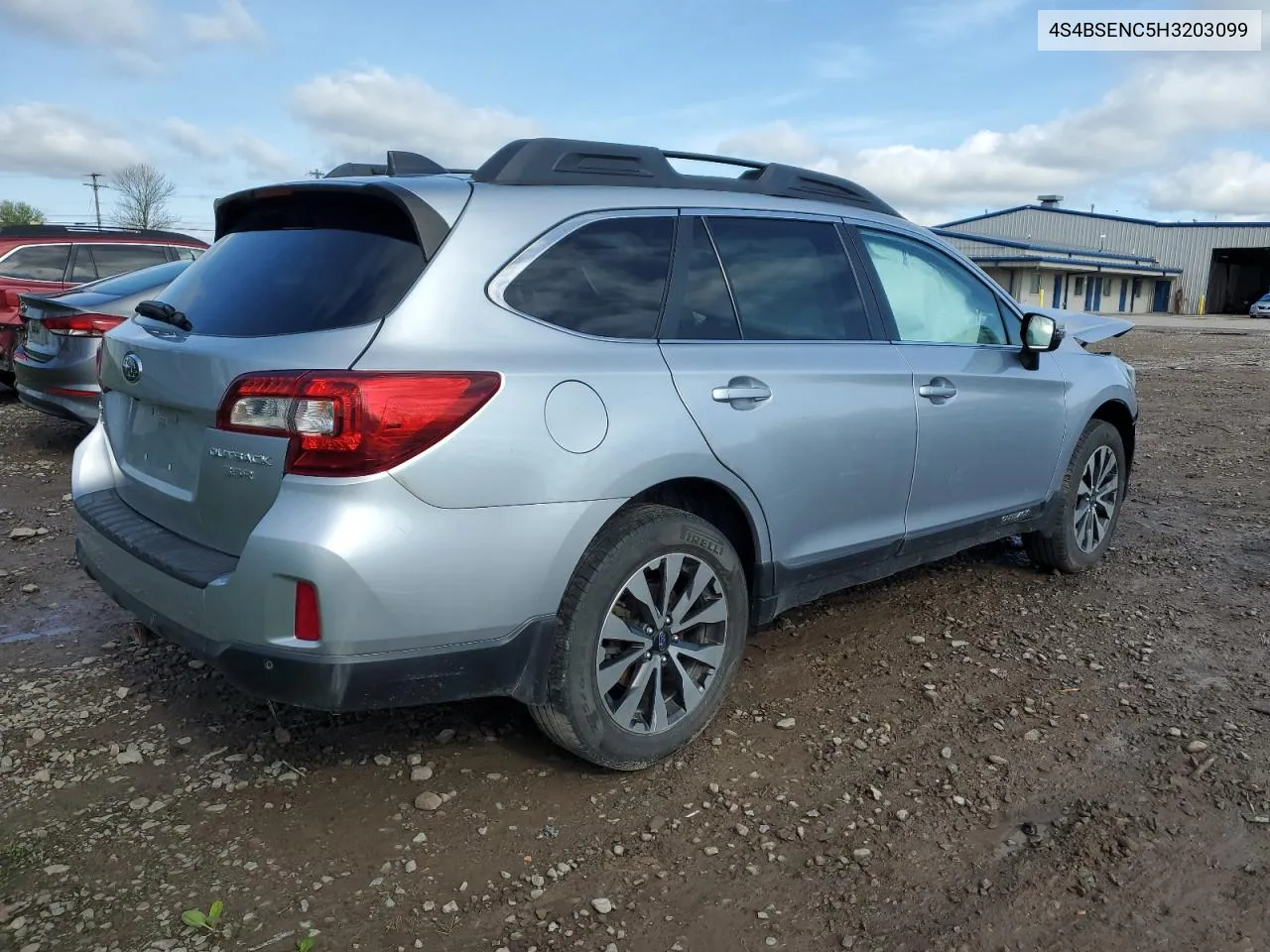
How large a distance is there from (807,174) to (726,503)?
58.3 inches

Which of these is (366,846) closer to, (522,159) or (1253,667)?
(522,159)

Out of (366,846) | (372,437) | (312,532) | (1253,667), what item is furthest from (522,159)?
(1253,667)

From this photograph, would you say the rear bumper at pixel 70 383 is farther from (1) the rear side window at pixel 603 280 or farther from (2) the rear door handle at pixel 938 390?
(2) the rear door handle at pixel 938 390

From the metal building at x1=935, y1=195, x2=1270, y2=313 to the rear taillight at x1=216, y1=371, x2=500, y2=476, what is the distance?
51.3 metres

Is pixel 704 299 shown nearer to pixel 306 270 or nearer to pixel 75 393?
pixel 306 270

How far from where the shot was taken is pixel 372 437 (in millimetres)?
2430

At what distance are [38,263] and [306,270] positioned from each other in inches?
359

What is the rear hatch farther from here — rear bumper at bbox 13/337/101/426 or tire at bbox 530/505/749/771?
rear bumper at bbox 13/337/101/426

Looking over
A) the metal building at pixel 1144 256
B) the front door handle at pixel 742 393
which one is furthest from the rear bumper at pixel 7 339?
the metal building at pixel 1144 256

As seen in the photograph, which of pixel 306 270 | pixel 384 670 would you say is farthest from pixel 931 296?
pixel 384 670

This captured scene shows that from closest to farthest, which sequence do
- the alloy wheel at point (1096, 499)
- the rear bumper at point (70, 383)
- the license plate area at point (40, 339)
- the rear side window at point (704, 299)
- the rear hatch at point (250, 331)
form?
the rear hatch at point (250, 331), the rear side window at point (704, 299), the alloy wheel at point (1096, 499), the rear bumper at point (70, 383), the license plate area at point (40, 339)

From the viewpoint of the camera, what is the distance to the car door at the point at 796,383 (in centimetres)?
315

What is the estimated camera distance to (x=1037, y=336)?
4391 millimetres

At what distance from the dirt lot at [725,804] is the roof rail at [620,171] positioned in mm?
1796
